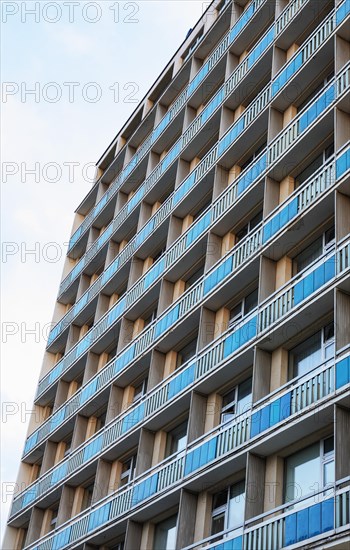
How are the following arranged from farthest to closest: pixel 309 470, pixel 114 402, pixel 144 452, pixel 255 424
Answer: pixel 114 402 → pixel 144 452 → pixel 255 424 → pixel 309 470

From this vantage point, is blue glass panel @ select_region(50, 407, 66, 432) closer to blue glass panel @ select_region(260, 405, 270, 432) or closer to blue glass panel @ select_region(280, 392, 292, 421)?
blue glass panel @ select_region(260, 405, 270, 432)

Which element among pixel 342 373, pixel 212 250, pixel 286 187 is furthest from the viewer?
pixel 212 250

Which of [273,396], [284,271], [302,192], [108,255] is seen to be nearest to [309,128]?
[302,192]

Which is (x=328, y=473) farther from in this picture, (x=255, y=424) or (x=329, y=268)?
(x=329, y=268)

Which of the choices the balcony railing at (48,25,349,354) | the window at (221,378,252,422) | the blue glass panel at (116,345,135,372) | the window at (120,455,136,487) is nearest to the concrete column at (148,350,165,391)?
the blue glass panel at (116,345,135,372)

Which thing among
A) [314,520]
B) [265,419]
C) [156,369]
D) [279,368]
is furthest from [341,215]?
[156,369]

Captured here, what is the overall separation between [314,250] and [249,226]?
469 centimetres

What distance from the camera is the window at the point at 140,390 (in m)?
30.8

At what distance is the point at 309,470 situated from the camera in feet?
65.4

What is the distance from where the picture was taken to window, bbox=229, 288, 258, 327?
2591 cm

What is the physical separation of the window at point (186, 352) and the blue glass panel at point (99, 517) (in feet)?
17.2

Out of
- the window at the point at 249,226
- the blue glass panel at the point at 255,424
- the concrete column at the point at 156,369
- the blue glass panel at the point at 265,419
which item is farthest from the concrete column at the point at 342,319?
the concrete column at the point at 156,369

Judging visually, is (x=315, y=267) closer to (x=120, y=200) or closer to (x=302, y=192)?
(x=302, y=192)

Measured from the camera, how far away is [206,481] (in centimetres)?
2295
